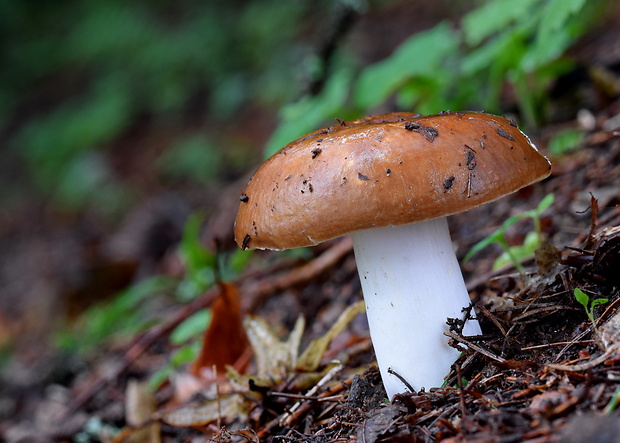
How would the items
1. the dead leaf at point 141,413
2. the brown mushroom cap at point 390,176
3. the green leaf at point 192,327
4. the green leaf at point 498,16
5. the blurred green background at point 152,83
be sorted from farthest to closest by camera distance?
the blurred green background at point 152,83, the green leaf at point 192,327, the green leaf at point 498,16, the dead leaf at point 141,413, the brown mushroom cap at point 390,176

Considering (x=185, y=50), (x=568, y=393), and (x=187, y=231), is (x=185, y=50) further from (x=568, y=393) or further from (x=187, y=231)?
(x=568, y=393)

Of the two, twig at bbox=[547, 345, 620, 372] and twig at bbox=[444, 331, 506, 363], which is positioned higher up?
twig at bbox=[444, 331, 506, 363]

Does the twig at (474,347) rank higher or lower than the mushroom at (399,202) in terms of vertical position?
lower

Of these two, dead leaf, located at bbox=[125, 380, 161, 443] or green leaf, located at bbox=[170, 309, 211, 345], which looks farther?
green leaf, located at bbox=[170, 309, 211, 345]

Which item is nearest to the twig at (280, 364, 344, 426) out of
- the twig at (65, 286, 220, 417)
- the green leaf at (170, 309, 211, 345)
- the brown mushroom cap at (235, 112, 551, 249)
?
the brown mushroom cap at (235, 112, 551, 249)

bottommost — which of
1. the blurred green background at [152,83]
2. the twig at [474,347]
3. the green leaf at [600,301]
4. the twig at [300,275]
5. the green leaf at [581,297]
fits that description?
the twig at [474,347]

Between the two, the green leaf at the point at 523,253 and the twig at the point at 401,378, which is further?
the green leaf at the point at 523,253

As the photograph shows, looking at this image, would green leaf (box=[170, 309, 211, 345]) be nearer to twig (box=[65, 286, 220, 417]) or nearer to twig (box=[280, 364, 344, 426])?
twig (box=[65, 286, 220, 417])

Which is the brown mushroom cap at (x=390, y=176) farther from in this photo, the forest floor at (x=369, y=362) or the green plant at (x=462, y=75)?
the green plant at (x=462, y=75)

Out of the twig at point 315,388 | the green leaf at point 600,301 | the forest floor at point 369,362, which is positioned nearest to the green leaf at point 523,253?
the forest floor at point 369,362
